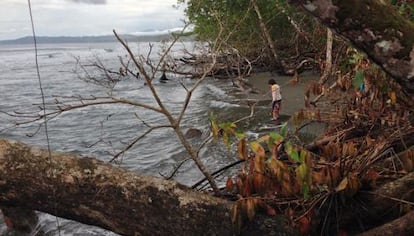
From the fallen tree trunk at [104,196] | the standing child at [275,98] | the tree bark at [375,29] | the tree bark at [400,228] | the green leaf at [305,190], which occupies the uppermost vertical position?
the tree bark at [375,29]

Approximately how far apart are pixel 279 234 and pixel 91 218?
1575 mm

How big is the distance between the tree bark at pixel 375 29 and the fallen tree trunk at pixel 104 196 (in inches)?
65.9

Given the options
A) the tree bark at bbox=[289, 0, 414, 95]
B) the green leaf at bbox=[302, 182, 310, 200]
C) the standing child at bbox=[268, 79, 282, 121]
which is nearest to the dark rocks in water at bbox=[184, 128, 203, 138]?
the standing child at bbox=[268, 79, 282, 121]

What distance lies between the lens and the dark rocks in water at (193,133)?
426 inches

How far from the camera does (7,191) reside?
4.01 m

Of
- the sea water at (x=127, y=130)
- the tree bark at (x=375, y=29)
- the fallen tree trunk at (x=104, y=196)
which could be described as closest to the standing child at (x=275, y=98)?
the sea water at (x=127, y=130)

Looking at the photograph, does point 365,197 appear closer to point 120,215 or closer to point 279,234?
point 279,234

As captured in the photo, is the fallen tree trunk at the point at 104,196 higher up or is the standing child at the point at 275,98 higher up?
the fallen tree trunk at the point at 104,196

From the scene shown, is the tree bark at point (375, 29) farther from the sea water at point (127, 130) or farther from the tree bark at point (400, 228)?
the sea water at point (127, 130)

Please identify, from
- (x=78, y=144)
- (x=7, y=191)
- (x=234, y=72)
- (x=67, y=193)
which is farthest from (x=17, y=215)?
(x=234, y=72)

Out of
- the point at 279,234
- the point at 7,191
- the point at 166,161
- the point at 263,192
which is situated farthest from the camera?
the point at 166,161

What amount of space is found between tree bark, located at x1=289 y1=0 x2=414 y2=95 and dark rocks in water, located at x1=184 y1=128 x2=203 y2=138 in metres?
8.51

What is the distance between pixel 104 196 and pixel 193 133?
284 inches

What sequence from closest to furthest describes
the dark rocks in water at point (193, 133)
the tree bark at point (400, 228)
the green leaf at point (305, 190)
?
1. the tree bark at point (400, 228)
2. the green leaf at point (305, 190)
3. the dark rocks in water at point (193, 133)
